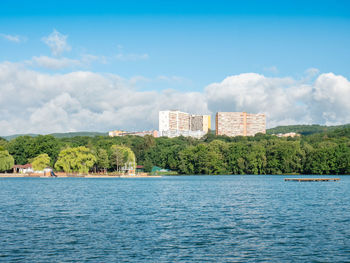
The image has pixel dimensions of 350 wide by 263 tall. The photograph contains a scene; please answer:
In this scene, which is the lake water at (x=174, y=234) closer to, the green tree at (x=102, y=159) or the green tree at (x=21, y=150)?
the green tree at (x=102, y=159)

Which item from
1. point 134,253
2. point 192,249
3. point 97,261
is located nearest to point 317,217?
point 192,249

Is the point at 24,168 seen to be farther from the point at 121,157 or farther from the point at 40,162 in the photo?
the point at 121,157

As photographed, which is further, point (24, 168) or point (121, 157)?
point (24, 168)

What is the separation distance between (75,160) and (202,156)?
4204cm

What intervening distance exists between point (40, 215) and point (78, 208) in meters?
5.41

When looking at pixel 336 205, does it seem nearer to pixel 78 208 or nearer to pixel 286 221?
pixel 286 221

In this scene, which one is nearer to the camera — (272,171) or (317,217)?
(317,217)

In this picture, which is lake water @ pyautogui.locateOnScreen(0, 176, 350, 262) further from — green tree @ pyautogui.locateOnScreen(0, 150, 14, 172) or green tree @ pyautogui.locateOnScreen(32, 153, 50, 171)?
green tree @ pyautogui.locateOnScreen(0, 150, 14, 172)

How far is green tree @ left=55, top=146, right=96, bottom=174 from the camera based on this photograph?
124 metres

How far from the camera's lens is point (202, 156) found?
14212 cm

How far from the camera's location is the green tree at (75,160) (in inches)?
4902

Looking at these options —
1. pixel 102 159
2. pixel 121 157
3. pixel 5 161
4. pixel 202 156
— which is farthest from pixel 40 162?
pixel 202 156

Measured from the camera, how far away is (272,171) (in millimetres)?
138125

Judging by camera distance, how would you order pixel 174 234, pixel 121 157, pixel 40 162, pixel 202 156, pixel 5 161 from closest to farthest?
pixel 174 234
pixel 40 162
pixel 5 161
pixel 121 157
pixel 202 156
